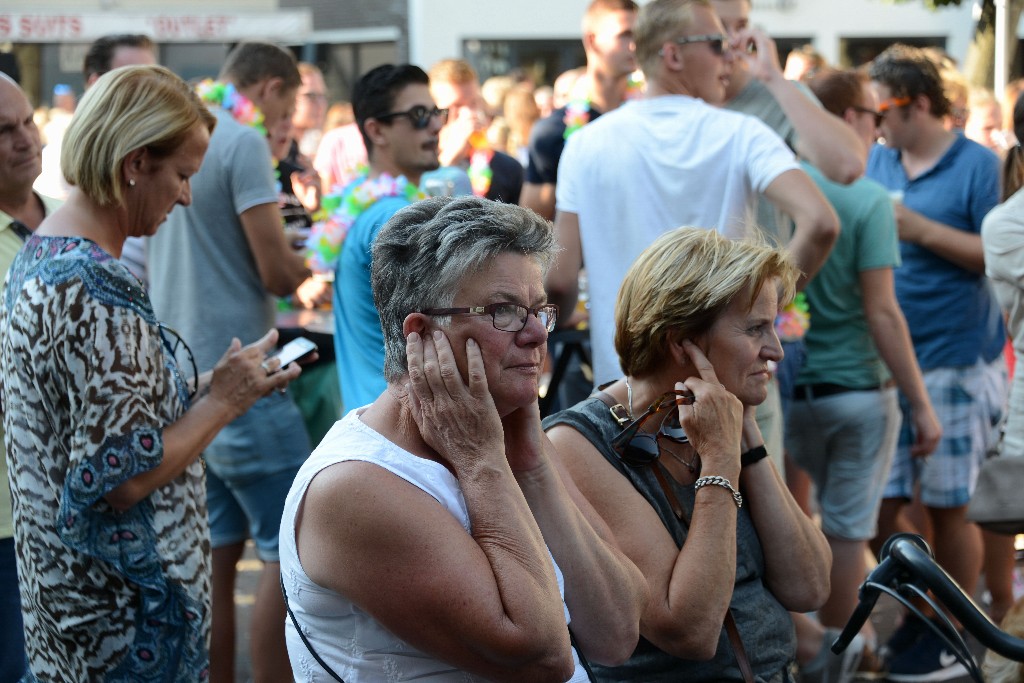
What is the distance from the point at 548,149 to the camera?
5.62 m

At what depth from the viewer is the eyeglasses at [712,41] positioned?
377 cm

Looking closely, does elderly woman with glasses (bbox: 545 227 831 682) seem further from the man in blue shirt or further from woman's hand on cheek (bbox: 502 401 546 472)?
the man in blue shirt

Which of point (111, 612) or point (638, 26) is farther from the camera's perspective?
point (638, 26)

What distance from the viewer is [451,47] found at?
66.1 ft

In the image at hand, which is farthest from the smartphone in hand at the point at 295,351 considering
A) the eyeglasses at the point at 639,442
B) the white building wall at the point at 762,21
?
the white building wall at the point at 762,21

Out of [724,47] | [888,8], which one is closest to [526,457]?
[724,47]

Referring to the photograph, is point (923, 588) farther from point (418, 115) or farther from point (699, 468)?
point (418, 115)

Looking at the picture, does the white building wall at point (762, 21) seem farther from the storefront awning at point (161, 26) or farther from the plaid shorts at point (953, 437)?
the plaid shorts at point (953, 437)

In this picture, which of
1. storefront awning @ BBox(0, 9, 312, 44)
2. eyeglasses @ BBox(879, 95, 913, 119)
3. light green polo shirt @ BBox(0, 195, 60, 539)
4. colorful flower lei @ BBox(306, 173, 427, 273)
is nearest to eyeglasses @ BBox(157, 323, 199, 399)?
light green polo shirt @ BBox(0, 195, 60, 539)

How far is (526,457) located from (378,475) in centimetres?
36

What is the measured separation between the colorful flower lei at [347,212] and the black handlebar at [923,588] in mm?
1885

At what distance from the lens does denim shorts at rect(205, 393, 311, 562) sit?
368 cm

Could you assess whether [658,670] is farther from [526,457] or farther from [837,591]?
[837,591]

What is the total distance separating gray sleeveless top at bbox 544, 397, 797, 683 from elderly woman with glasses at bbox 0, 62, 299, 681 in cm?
86
